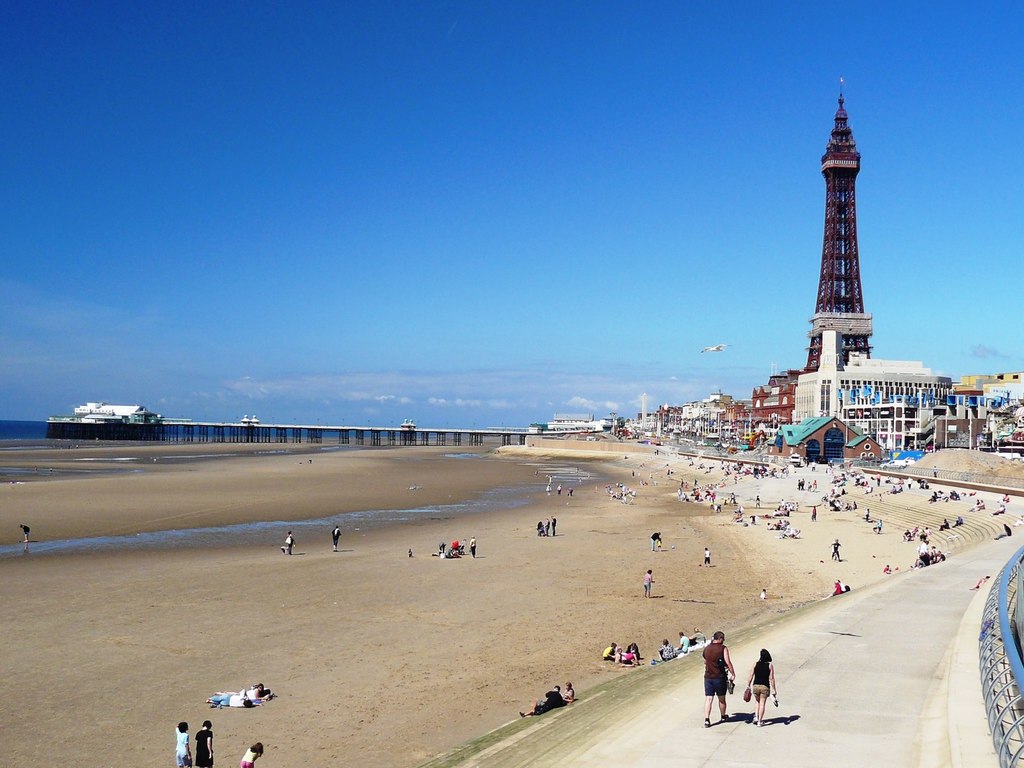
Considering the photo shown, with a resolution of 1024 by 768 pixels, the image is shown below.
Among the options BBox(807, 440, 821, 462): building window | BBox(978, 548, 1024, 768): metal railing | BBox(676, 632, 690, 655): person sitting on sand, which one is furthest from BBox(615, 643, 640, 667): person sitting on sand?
BBox(807, 440, 821, 462): building window

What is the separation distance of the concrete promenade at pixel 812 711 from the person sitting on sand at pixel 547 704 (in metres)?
0.38

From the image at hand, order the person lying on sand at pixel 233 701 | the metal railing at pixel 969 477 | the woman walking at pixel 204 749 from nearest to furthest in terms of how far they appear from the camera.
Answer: the woman walking at pixel 204 749, the person lying on sand at pixel 233 701, the metal railing at pixel 969 477

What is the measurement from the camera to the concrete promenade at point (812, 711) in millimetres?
7672

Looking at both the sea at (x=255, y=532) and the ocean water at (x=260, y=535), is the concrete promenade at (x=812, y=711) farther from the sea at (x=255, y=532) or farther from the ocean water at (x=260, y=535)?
the sea at (x=255, y=532)

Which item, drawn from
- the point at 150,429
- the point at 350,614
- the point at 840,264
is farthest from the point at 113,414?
the point at 350,614

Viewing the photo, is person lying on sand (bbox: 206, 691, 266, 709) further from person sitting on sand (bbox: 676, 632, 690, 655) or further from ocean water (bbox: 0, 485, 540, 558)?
ocean water (bbox: 0, 485, 540, 558)

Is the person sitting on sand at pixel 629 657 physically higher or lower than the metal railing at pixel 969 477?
lower

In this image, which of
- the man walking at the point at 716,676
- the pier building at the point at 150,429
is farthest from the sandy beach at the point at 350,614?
the pier building at the point at 150,429

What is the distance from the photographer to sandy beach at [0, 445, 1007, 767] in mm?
11375

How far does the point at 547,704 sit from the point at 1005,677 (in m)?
6.10

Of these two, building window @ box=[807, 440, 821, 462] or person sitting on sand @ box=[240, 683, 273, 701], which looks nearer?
person sitting on sand @ box=[240, 683, 273, 701]

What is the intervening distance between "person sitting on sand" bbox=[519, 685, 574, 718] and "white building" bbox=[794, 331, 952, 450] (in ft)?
228

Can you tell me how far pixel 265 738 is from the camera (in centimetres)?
1091

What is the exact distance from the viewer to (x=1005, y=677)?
6902 millimetres
